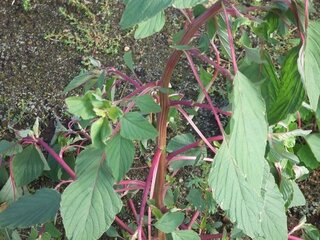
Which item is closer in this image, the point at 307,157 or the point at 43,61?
the point at 307,157

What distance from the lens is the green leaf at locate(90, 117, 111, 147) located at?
3.38 feet

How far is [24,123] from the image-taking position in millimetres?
1838

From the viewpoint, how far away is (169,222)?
1190mm

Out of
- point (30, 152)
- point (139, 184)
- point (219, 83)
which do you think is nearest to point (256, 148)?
point (139, 184)

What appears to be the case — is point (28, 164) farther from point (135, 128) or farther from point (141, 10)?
point (141, 10)

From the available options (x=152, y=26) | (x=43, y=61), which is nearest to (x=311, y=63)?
(x=152, y=26)

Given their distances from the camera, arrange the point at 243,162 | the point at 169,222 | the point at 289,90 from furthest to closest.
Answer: the point at 169,222 < the point at 289,90 < the point at 243,162

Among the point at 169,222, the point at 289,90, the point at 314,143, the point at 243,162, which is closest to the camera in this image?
the point at 243,162

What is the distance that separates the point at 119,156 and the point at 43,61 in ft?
3.23

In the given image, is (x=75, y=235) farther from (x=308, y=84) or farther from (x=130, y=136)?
(x=308, y=84)

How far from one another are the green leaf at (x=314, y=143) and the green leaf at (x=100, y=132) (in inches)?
31.3

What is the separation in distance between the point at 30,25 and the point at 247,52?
113 centimetres

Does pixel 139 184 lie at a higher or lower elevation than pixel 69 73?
lower

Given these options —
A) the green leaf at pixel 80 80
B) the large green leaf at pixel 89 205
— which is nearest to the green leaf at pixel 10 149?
the green leaf at pixel 80 80
